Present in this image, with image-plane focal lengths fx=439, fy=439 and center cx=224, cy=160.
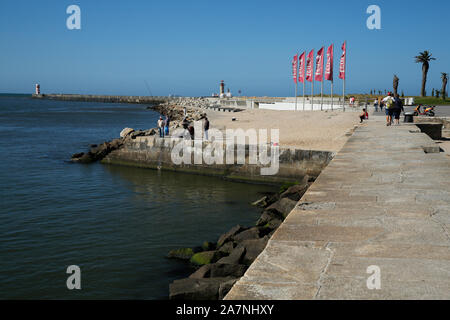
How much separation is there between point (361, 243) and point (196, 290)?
2174 millimetres

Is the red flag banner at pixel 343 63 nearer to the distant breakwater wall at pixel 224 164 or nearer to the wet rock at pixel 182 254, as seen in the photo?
the distant breakwater wall at pixel 224 164

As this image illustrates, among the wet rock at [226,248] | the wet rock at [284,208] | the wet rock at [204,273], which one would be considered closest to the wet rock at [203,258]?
the wet rock at [226,248]

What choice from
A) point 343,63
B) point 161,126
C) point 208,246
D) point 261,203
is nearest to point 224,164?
point 261,203

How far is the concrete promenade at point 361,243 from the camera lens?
3.13 m

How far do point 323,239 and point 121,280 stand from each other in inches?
160

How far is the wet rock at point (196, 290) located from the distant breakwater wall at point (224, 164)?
928 centimetres

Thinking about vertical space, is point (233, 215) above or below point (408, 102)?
below

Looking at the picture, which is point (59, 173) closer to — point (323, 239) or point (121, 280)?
point (121, 280)

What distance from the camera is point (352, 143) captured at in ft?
38.7

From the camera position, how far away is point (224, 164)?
16109 mm

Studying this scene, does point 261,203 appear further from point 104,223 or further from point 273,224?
point 104,223

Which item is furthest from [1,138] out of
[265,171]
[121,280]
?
[121,280]

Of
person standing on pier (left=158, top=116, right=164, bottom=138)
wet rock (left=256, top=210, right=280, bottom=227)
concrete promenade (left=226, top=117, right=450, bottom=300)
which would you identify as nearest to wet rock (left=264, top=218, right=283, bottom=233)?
wet rock (left=256, top=210, right=280, bottom=227)
